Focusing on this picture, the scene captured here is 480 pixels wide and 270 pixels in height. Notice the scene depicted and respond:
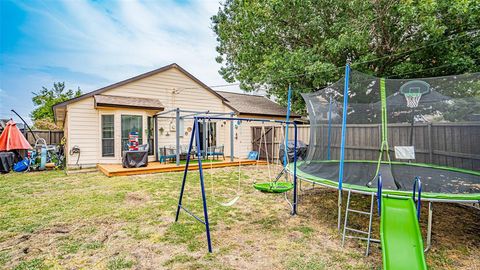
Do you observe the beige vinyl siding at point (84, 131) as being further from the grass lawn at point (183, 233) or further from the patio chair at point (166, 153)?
the grass lawn at point (183, 233)

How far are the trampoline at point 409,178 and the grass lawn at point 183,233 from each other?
70cm

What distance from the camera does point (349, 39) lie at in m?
8.71

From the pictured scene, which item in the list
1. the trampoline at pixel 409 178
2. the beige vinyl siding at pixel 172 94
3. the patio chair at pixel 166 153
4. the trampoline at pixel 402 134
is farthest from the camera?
the beige vinyl siding at pixel 172 94

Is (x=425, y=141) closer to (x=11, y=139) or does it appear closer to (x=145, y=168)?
(x=145, y=168)

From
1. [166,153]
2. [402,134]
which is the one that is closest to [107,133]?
[166,153]

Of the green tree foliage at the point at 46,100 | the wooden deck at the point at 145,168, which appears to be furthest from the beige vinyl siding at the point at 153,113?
the green tree foliage at the point at 46,100

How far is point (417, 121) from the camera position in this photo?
3.89 meters

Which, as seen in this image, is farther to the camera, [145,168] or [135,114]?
[135,114]

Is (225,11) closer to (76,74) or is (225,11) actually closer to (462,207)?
(462,207)

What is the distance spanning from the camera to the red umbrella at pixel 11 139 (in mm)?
8477

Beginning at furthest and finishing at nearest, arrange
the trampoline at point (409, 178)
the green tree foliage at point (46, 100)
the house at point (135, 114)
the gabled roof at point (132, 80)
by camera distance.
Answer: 1. the green tree foliage at point (46, 100)
2. the house at point (135, 114)
3. the gabled roof at point (132, 80)
4. the trampoline at point (409, 178)

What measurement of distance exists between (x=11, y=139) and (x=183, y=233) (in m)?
9.17

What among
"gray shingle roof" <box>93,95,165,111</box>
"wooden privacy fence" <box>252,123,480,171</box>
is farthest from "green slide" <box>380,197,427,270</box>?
"gray shingle roof" <box>93,95,165,111</box>

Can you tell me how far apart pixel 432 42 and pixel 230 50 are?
981cm
